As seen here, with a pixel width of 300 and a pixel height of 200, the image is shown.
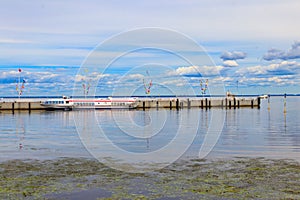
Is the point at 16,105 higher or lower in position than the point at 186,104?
lower

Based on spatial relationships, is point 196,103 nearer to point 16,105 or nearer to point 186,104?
point 186,104

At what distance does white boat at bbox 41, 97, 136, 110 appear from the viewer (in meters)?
148

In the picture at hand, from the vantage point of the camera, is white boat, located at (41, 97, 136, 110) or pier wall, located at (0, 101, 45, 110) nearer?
pier wall, located at (0, 101, 45, 110)

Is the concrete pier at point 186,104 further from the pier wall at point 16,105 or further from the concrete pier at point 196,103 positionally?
the pier wall at point 16,105

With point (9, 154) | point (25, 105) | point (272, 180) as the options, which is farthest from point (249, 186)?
point (25, 105)

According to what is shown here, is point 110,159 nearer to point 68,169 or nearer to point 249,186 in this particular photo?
point 68,169

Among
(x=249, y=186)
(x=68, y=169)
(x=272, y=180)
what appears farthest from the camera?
(x=68, y=169)

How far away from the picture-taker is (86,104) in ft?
504

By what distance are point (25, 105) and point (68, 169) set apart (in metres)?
119

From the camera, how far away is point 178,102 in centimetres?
15738

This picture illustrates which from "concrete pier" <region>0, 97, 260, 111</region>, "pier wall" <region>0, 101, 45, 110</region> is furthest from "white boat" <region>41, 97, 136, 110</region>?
"pier wall" <region>0, 101, 45, 110</region>

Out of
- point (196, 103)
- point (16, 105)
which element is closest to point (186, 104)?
point (196, 103)

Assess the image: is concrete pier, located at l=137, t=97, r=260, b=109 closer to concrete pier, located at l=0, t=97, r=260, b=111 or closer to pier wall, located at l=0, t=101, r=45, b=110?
concrete pier, located at l=0, t=97, r=260, b=111

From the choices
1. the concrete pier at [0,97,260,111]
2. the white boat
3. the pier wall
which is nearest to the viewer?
the pier wall
